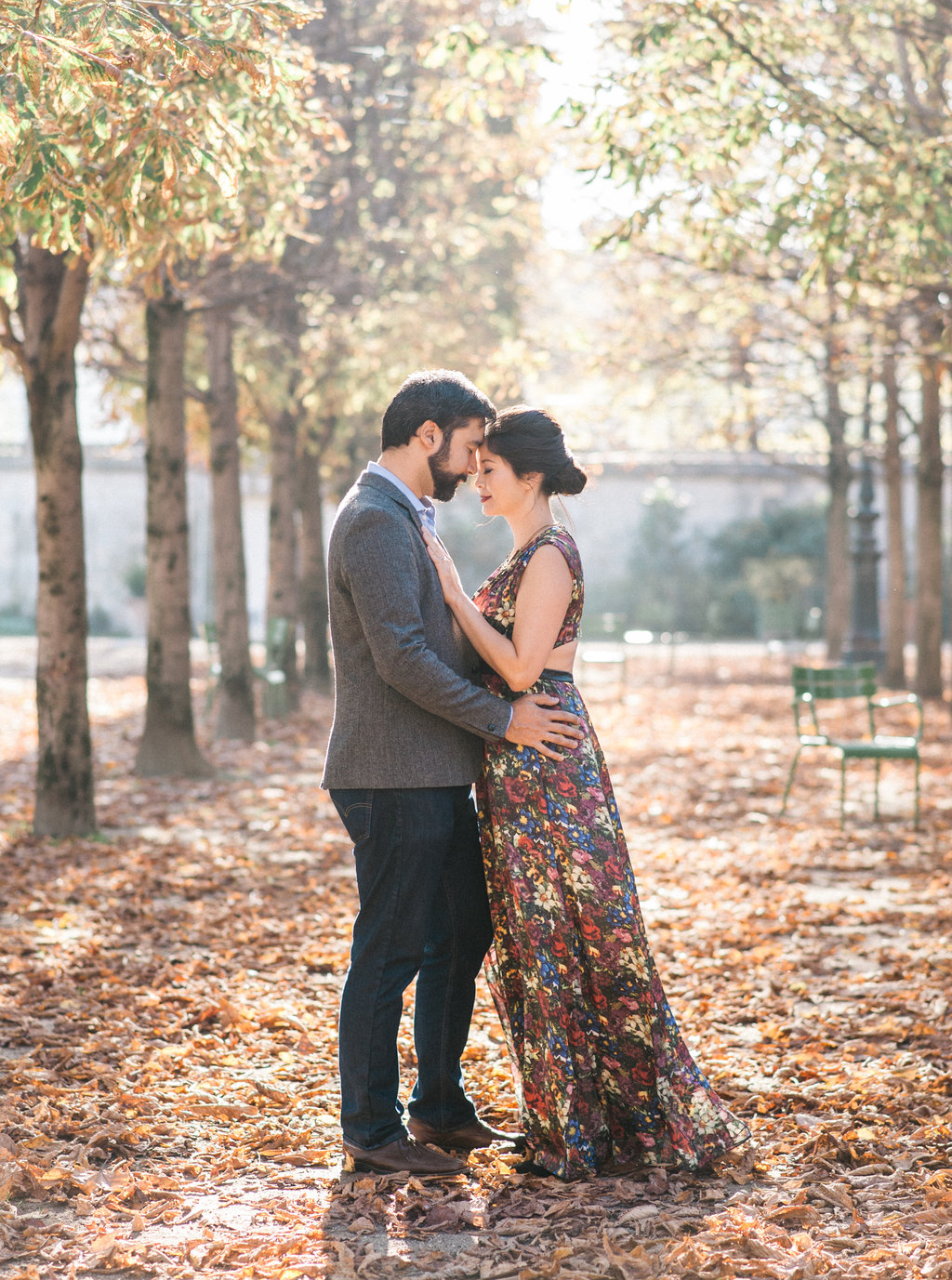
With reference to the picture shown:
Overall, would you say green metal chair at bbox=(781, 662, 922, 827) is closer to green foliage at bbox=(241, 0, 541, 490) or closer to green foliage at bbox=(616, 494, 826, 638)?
green foliage at bbox=(241, 0, 541, 490)

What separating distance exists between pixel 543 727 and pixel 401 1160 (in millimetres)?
1263

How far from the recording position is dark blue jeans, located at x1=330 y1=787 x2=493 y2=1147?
3.71 meters

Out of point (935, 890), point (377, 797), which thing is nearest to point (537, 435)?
point (377, 797)

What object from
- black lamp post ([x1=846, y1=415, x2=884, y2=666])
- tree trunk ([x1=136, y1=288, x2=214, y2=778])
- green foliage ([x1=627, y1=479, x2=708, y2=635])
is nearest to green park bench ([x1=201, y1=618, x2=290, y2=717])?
tree trunk ([x1=136, y1=288, x2=214, y2=778])

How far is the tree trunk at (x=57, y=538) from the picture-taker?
8164 mm

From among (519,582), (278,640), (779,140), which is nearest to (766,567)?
(278,640)

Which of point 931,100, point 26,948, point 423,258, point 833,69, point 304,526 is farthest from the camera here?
point 304,526

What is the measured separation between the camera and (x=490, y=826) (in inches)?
152

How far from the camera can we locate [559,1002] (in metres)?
3.80

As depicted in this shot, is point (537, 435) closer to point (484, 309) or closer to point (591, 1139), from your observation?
point (591, 1139)

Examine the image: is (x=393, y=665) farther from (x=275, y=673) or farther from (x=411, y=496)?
(x=275, y=673)

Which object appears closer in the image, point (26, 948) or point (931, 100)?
point (26, 948)

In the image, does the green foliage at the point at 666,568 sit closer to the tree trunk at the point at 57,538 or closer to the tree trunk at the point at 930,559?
the tree trunk at the point at 930,559

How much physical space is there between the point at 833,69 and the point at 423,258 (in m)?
4.86
